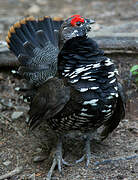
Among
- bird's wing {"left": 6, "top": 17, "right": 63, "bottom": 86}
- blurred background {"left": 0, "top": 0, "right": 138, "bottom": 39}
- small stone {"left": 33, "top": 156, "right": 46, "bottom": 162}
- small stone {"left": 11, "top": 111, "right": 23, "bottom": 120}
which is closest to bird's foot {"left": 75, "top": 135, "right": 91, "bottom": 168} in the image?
small stone {"left": 33, "top": 156, "right": 46, "bottom": 162}

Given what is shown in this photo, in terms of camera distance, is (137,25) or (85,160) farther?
(137,25)

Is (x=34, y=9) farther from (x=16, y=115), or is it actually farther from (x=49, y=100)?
(x=49, y=100)

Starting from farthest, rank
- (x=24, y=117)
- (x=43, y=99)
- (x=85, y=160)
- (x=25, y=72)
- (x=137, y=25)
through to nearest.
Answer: (x=137, y=25), (x=24, y=117), (x=25, y=72), (x=85, y=160), (x=43, y=99)

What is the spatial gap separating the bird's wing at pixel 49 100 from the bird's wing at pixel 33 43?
22.6 inches

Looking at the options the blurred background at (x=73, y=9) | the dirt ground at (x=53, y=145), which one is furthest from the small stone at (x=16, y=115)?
the blurred background at (x=73, y=9)

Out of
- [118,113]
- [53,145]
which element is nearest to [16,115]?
[53,145]

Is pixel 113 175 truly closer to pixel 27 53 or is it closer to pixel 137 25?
pixel 27 53

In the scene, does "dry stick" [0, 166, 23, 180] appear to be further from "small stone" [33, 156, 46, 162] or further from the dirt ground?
"small stone" [33, 156, 46, 162]

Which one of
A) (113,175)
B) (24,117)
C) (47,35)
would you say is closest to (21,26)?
(47,35)

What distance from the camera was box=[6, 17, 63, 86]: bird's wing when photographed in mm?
4445

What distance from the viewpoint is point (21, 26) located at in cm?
464

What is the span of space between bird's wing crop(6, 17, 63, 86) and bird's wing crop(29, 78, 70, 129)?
574mm

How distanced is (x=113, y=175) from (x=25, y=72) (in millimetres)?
1846

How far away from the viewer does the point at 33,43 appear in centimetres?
462
